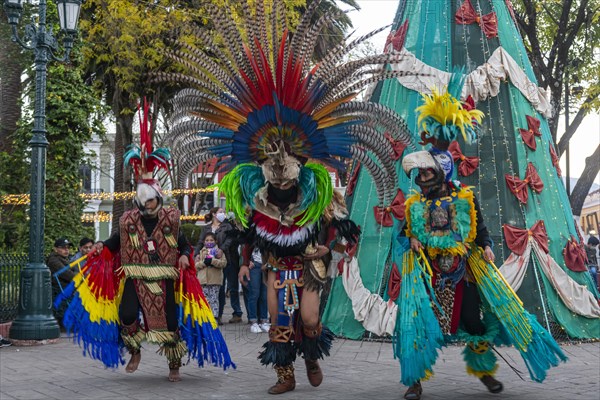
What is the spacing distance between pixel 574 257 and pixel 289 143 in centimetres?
469

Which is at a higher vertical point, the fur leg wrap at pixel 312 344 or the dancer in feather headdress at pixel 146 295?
the dancer in feather headdress at pixel 146 295

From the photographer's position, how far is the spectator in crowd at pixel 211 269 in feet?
34.9

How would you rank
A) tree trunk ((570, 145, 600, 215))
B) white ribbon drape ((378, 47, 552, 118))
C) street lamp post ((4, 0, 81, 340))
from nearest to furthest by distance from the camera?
street lamp post ((4, 0, 81, 340)), white ribbon drape ((378, 47, 552, 118)), tree trunk ((570, 145, 600, 215))

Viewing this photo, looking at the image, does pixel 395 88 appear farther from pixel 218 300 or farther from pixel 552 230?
pixel 218 300

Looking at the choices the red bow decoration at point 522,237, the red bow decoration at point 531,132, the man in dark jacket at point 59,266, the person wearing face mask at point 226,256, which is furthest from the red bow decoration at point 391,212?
the man in dark jacket at point 59,266

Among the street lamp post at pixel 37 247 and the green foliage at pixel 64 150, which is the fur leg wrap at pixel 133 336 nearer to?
the street lamp post at pixel 37 247

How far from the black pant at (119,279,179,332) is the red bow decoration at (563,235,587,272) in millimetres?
4975

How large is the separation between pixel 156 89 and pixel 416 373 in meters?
16.8

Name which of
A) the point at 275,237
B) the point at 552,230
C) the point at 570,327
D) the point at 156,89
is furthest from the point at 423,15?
the point at 156,89

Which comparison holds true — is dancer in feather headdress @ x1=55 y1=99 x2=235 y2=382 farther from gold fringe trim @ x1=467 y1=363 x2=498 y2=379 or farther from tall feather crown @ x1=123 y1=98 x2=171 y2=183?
gold fringe trim @ x1=467 y1=363 x2=498 y2=379

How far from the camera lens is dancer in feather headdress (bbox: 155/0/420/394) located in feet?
18.9

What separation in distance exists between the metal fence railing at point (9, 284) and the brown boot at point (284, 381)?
5.29 meters

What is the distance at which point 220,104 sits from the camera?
6.05 m

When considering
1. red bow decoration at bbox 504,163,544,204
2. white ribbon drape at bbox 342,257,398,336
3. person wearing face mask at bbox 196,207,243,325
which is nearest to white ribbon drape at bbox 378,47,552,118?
red bow decoration at bbox 504,163,544,204
